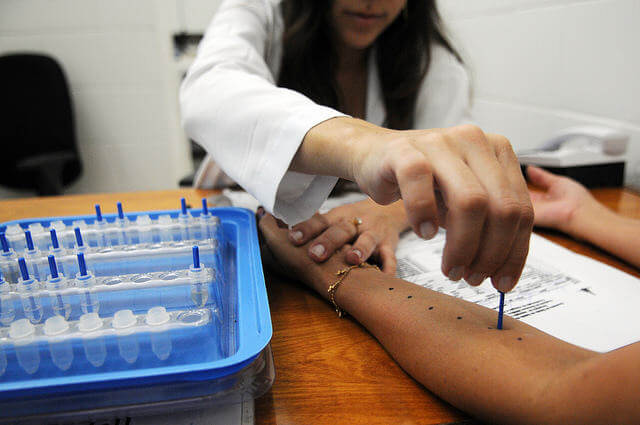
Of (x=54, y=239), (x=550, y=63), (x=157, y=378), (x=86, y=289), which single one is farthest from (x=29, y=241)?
(x=550, y=63)

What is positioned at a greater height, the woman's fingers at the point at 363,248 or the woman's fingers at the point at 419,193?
the woman's fingers at the point at 419,193

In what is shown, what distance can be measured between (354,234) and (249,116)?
0.66 feet

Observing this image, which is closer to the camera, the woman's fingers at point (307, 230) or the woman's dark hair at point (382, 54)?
the woman's fingers at point (307, 230)

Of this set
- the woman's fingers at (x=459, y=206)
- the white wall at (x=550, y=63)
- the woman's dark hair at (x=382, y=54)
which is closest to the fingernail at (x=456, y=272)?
the woman's fingers at (x=459, y=206)

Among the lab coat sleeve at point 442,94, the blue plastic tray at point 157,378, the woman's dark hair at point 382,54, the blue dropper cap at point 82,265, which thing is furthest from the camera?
the lab coat sleeve at point 442,94

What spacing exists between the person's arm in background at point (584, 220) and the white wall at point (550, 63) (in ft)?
1.07

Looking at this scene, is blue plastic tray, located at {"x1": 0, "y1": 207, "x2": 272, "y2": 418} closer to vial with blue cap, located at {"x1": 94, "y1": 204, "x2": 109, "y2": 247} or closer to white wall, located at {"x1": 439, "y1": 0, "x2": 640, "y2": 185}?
vial with blue cap, located at {"x1": 94, "y1": 204, "x2": 109, "y2": 247}

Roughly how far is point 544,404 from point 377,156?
212mm

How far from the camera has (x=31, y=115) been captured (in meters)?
1.79

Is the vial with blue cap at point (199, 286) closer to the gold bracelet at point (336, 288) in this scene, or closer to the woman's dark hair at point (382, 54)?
the gold bracelet at point (336, 288)

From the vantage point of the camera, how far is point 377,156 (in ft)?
1.13

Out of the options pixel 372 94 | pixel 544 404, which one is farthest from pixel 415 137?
pixel 372 94

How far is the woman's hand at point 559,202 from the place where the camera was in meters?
0.67

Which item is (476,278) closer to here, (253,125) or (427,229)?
(427,229)
